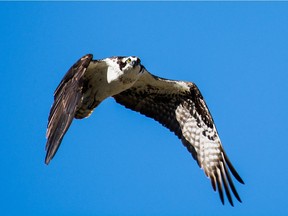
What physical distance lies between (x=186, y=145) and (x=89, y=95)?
6.59 feet

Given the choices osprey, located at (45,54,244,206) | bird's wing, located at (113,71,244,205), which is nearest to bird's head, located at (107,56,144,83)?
osprey, located at (45,54,244,206)

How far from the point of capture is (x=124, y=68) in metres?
11.1

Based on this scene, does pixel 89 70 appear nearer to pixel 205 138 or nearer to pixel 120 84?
pixel 120 84

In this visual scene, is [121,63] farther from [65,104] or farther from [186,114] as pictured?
[186,114]

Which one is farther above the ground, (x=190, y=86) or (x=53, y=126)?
(x=190, y=86)

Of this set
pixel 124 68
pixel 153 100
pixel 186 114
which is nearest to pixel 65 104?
pixel 124 68

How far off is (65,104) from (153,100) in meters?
2.70

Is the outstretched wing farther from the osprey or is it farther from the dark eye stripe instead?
the dark eye stripe

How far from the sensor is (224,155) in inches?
477

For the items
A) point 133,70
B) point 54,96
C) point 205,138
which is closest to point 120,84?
point 133,70

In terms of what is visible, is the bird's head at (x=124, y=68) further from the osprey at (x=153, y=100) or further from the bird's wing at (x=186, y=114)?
the bird's wing at (x=186, y=114)

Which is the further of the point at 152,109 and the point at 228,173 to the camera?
the point at 152,109

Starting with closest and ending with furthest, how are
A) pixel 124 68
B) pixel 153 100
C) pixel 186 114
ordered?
1. pixel 124 68
2. pixel 186 114
3. pixel 153 100

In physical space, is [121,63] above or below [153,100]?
below
